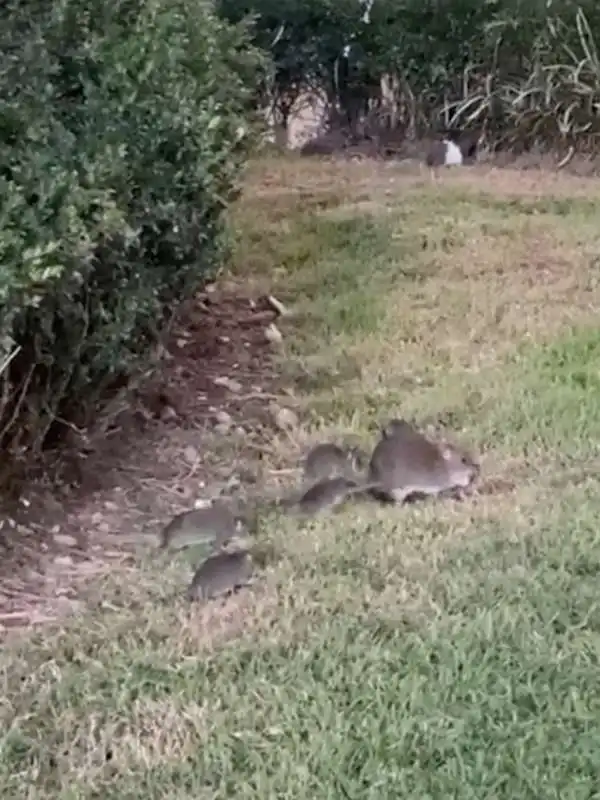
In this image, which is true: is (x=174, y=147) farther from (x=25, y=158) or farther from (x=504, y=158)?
(x=504, y=158)

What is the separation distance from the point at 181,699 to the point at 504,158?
562 cm

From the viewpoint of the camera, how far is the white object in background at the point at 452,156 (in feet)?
24.1

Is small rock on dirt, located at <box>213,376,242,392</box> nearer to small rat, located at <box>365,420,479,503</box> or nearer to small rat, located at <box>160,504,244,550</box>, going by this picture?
small rat, located at <box>365,420,479,503</box>

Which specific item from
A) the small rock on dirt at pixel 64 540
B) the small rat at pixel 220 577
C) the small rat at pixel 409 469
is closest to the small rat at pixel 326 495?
the small rat at pixel 409 469

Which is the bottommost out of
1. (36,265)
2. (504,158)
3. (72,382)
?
(504,158)

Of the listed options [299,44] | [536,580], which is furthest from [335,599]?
[299,44]

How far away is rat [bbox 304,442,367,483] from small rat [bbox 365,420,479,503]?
0.09 m

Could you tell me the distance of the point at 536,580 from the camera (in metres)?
2.60

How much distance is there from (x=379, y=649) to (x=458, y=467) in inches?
32.9

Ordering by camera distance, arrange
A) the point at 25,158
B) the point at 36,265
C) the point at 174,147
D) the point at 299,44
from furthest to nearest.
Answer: the point at 299,44
the point at 174,147
the point at 25,158
the point at 36,265

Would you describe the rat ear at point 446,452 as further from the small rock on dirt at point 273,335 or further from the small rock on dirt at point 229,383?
the small rock on dirt at point 273,335

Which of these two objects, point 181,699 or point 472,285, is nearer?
point 181,699

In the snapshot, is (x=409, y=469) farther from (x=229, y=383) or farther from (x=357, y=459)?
(x=229, y=383)

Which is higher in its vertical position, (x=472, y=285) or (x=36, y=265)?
(x=36, y=265)
